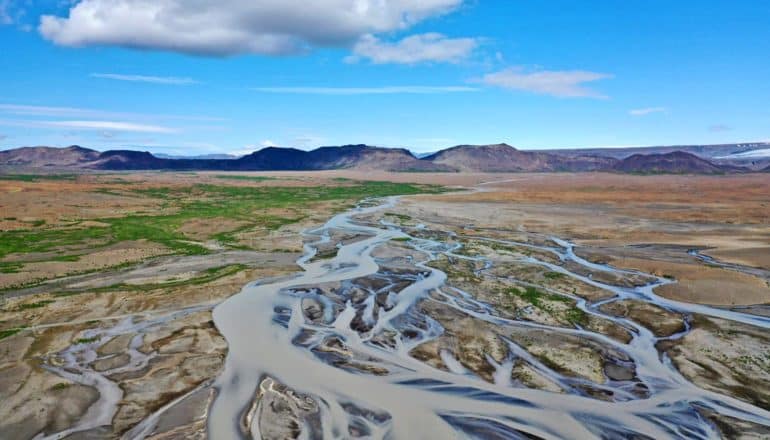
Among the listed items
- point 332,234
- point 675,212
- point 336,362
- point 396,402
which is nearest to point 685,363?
point 396,402

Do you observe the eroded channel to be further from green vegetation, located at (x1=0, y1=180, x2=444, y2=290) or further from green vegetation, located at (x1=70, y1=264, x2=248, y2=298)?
green vegetation, located at (x1=0, y1=180, x2=444, y2=290)

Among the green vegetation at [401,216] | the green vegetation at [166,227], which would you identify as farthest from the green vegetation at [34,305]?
the green vegetation at [401,216]

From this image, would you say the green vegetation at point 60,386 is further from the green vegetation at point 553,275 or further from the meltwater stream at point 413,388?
the green vegetation at point 553,275

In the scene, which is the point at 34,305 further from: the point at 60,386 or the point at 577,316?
the point at 577,316

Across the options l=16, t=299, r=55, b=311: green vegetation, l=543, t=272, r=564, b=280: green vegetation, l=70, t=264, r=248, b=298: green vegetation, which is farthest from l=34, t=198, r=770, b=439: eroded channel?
→ l=16, t=299, r=55, b=311: green vegetation

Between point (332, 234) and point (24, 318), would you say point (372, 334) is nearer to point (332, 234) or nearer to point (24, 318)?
point (24, 318)

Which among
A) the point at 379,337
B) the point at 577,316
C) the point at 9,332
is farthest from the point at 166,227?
the point at 577,316
